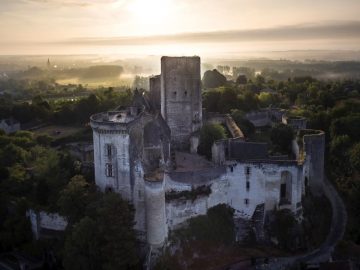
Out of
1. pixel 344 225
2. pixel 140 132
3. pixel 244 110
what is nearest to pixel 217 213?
pixel 140 132

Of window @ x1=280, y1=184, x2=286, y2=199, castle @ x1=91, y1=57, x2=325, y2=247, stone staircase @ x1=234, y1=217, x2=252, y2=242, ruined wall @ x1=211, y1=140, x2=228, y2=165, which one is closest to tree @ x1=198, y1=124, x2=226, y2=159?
castle @ x1=91, y1=57, x2=325, y2=247

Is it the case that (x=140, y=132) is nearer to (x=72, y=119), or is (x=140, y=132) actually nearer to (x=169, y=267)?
(x=169, y=267)

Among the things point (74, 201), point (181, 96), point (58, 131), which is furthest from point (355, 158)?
point (58, 131)

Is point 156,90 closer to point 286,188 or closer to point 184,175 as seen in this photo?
point 184,175

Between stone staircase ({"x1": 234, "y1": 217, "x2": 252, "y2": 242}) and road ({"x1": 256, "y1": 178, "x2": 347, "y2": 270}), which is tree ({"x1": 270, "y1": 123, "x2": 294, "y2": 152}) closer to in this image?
road ({"x1": 256, "y1": 178, "x2": 347, "y2": 270})

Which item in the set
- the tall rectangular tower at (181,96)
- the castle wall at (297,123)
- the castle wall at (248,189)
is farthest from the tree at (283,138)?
the castle wall at (248,189)

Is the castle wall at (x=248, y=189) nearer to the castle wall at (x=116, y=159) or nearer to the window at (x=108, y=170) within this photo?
the castle wall at (x=116, y=159)
